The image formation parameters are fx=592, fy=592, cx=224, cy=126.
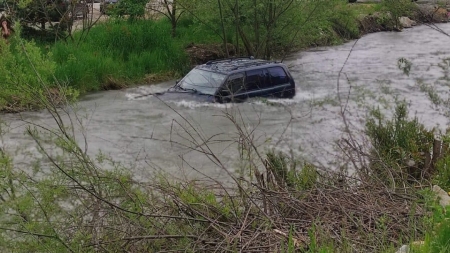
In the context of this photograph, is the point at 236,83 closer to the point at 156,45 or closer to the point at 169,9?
the point at 156,45

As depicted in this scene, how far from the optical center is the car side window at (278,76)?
48.3 feet

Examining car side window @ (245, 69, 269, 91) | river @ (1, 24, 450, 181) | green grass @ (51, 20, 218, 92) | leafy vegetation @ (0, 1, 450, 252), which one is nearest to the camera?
leafy vegetation @ (0, 1, 450, 252)

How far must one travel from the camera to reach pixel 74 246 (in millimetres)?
4934

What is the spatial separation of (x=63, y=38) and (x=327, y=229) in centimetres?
1711

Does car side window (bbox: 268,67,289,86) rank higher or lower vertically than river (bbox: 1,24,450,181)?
higher

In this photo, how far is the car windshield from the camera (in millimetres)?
13664

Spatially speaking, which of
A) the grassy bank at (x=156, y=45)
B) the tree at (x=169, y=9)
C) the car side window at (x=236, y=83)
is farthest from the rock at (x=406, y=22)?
the car side window at (x=236, y=83)

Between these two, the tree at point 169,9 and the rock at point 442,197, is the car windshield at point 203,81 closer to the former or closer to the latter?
the rock at point 442,197

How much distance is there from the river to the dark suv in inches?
11.3

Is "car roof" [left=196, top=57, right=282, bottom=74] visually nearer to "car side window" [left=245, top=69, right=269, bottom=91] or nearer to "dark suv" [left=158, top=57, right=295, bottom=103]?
"dark suv" [left=158, top=57, right=295, bottom=103]

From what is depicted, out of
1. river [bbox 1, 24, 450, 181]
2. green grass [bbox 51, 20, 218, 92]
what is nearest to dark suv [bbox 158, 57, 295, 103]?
river [bbox 1, 24, 450, 181]

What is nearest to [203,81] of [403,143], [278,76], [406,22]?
[278,76]

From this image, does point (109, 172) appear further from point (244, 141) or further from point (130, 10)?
point (130, 10)

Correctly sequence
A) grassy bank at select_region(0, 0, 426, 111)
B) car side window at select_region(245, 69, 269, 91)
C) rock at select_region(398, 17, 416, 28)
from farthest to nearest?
rock at select_region(398, 17, 416, 28) < grassy bank at select_region(0, 0, 426, 111) < car side window at select_region(245, 69, 269, 91)
